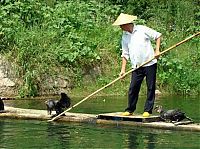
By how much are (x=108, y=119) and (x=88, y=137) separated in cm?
111

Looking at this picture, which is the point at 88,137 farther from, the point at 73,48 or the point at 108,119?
A: the point at 73,48

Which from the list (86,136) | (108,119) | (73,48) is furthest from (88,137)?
(73,48)

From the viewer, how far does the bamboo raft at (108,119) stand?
9.05 meters

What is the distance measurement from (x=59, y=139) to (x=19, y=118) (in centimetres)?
221

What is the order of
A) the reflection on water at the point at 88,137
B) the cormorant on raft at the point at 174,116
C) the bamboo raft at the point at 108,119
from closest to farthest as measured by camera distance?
the reflection on water at the point at 88,137 < the bamboo raft at the point at 108,119 < the cormorant on raft at the point at 174,116

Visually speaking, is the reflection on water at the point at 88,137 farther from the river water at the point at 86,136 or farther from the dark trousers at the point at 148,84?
the dark trousers at the point at 148,84

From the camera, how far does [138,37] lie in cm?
958

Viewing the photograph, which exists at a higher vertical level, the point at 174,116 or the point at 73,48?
the point at 73,48

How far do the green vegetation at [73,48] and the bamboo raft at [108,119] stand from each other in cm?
390

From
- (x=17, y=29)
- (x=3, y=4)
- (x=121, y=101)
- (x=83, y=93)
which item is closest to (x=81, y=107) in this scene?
(x=121, y=101)

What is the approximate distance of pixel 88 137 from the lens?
344 inches

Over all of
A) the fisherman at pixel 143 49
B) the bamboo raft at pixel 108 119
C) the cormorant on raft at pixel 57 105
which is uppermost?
the fisherman at pixel 143 49

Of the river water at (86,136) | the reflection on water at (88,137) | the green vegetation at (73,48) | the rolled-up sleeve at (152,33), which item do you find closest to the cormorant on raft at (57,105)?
the river water at (86,136)

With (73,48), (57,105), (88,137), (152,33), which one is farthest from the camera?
(73,48)
